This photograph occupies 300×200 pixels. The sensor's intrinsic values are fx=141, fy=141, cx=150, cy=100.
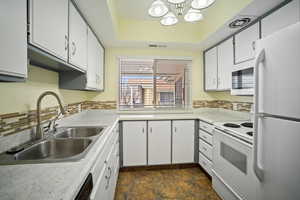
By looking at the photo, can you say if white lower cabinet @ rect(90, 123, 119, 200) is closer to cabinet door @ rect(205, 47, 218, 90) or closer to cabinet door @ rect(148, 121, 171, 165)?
cabinet door @ rect(148, 121, 171, 165)

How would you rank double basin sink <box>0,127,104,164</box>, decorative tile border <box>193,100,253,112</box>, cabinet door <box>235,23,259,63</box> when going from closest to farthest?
1. double basin sink <box>0,127,104,164</box>
2. cabinet door <box>235,23,259,63</box>
3. decorative tile border <box>193,100,253,112</box>

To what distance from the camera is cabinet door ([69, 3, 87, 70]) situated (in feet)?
4.05

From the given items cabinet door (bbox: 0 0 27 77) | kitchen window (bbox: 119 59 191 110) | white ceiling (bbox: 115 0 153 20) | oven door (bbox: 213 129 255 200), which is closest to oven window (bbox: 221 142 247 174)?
oven door (bbox: 213 129 255 200)

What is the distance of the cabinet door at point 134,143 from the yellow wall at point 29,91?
110 centimetres

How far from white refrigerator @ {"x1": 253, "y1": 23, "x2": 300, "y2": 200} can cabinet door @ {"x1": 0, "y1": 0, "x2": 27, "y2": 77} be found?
143cm

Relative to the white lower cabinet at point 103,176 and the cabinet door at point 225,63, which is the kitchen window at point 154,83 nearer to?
the cabinet door at point 225,63

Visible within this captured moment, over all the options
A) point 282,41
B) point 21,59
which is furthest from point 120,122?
point 282,41

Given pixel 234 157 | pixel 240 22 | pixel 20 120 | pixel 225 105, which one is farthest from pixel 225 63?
pixel 20 120

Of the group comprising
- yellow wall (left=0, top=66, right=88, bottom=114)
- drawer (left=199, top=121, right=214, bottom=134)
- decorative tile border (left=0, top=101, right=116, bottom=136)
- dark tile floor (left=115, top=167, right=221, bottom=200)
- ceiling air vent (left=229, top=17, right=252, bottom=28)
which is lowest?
dark tile floor (left=115, top=167, right=221, bottom=200)

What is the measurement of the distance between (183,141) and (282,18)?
1968mm

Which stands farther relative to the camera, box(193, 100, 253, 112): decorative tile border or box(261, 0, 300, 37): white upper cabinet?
box(193, 100, 253, 112): decorative tile border

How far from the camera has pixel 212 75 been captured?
2.62 m

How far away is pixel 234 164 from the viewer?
58.4 inches

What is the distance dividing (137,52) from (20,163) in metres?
2.45
